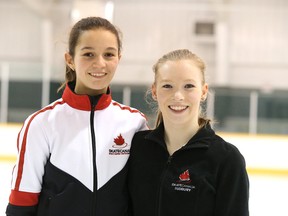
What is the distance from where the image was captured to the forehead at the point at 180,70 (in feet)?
6.14

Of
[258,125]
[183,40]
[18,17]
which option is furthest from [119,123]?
[18,17]

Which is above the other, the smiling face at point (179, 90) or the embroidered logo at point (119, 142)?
the smiling face at point (179, 90)

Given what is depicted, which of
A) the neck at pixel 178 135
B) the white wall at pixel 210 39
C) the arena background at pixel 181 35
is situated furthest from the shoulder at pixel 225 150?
the white wall at pixel 210 39

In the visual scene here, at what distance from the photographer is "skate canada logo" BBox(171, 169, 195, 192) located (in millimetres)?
1837

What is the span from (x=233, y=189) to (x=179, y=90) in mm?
435

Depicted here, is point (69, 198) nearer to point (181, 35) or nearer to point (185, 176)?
point (185, 176)

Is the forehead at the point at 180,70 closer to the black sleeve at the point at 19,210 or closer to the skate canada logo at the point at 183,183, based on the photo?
the skate canada logo at the point at 183,183

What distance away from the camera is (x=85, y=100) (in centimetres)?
194

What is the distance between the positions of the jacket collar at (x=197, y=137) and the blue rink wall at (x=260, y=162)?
8.41 feet

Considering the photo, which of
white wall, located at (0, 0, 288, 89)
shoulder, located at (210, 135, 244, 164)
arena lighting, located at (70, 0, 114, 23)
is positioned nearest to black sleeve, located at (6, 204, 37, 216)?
shoulder, located at (210, 135, 244, 164)

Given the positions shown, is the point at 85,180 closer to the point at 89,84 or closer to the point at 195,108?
the point at 89,84

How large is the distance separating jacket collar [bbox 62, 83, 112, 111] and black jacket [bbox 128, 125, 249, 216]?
0.24 m

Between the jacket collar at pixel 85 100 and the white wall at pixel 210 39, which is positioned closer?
the jacket collar at pixel 85 100

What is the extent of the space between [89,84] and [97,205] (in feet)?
1.62
